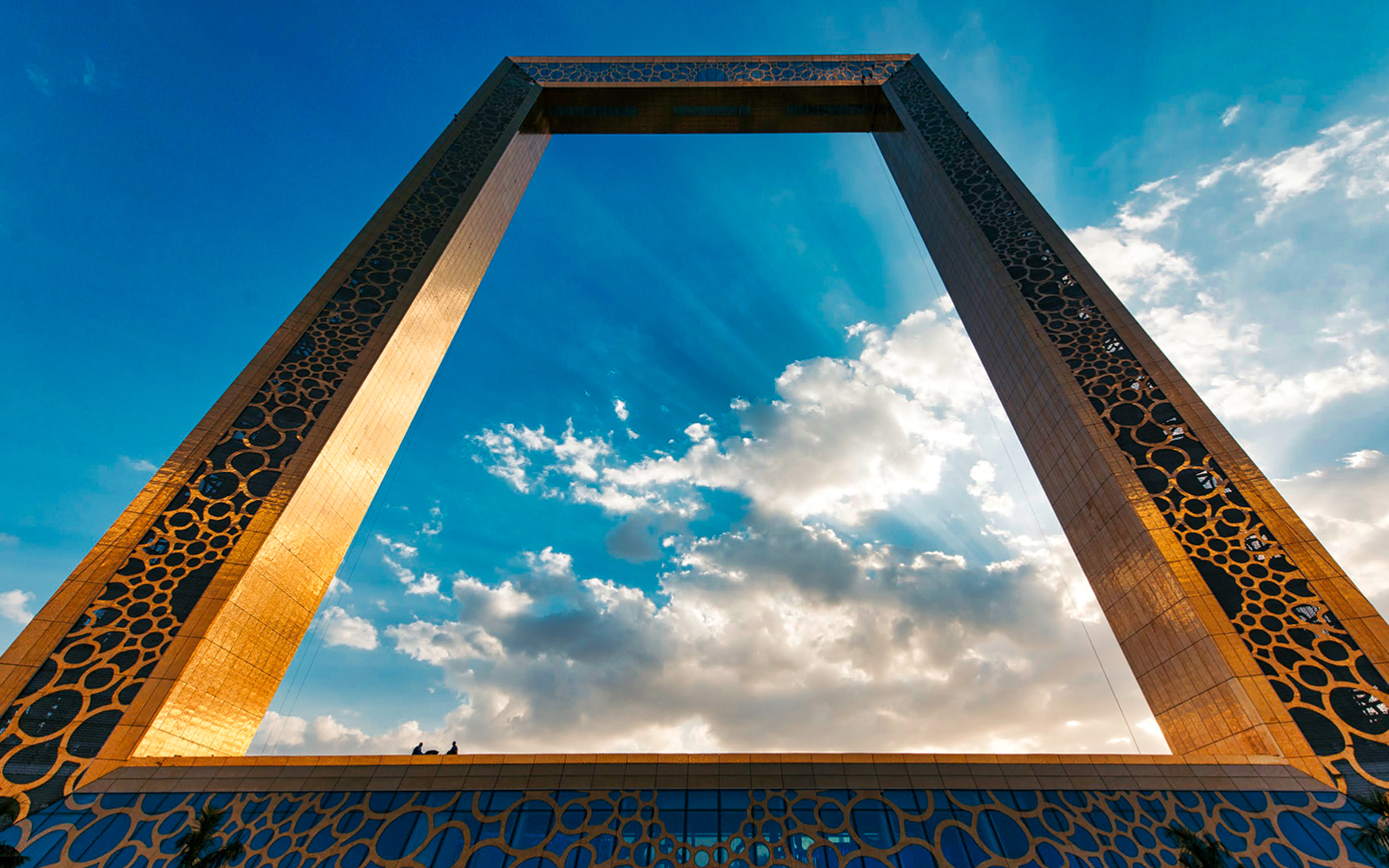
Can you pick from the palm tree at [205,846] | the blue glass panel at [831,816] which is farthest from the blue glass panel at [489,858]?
the blue glass panel at [831,816]

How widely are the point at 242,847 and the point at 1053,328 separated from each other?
2185 centimetres

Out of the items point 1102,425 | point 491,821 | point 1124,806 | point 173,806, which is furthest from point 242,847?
point 1102,425

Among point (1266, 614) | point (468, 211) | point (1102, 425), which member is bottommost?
point (1266, 614)

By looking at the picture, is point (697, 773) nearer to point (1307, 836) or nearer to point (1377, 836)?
point (1307, 836)

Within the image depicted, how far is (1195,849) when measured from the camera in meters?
9.60

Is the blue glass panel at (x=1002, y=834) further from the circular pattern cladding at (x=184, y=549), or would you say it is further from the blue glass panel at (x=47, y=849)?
the circular pattern cladding at (x=184, y=549)

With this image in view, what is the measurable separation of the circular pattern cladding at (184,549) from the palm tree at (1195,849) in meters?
18.1

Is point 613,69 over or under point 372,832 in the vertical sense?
over

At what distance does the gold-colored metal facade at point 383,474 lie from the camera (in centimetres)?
1240

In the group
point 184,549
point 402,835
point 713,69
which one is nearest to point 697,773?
point 402,835

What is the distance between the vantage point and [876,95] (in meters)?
29.5

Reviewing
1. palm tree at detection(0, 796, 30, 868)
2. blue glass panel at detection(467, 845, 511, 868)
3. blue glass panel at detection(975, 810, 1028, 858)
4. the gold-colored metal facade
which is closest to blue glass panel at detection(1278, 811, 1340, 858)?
the gold-colored metal facade

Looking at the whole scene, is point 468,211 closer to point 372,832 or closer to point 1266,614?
point 372,832

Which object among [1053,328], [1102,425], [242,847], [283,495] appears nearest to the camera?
[242,847]
